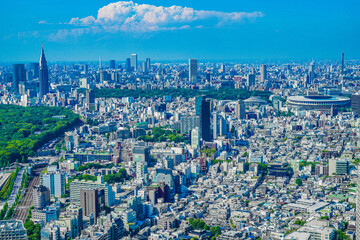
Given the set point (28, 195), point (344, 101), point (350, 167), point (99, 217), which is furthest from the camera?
point (344, 101)

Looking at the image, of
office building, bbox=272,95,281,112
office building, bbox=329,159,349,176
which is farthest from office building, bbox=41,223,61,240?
office building, bbox=272,95,281,112

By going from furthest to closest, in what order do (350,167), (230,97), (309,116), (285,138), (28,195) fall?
(230,97)
(309,116)
(285,138)
(350,167)
(28,195)

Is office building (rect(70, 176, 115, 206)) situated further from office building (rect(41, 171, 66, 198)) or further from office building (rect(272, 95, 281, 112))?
office building (rect(272, 95, 281, 112))

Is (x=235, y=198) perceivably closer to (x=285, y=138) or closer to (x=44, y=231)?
(x=44, y=231)

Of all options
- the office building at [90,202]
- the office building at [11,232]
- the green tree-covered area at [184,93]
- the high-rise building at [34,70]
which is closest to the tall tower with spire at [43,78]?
the green tree-covered area at [184,93]

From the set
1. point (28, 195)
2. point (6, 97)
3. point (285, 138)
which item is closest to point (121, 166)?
point (28, 195)
